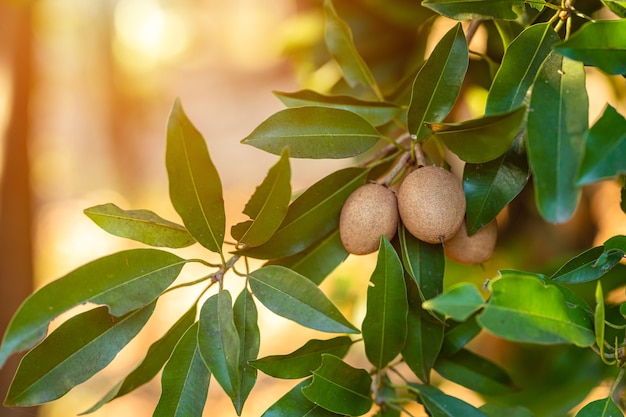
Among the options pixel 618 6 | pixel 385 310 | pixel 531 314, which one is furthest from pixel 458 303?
pixel 618 6

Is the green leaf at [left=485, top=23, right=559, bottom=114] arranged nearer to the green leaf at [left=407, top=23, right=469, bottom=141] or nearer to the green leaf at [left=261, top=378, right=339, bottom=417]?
the green leaf at [left=407, top=23, right=469, bottom=141]

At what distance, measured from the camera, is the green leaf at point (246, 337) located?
546mm

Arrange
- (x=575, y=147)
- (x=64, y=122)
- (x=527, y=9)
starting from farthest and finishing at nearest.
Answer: (x=64, y=122) → (x=527, y=9) → (x=575, y=147)

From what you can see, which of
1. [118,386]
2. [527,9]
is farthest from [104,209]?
[527,9]

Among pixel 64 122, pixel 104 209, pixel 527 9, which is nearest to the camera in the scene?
pixel 104 209

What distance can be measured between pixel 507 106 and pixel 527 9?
0.20 m

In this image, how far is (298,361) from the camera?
22.5 inches

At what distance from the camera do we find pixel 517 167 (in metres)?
0.53

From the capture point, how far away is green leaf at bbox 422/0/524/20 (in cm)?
52

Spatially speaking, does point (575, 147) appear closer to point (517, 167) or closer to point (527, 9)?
point (517, 167)

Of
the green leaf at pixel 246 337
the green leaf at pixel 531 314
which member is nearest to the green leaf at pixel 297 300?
the green leaf at pixel 246 337

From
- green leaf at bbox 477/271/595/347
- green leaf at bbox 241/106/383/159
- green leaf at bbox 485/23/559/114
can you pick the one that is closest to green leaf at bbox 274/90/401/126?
green leaf at bbox 241/106/383/159

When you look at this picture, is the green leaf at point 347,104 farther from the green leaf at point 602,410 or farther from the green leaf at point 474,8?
the green leaf at point 602,410

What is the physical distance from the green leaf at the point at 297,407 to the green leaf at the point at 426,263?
0.13 metres
